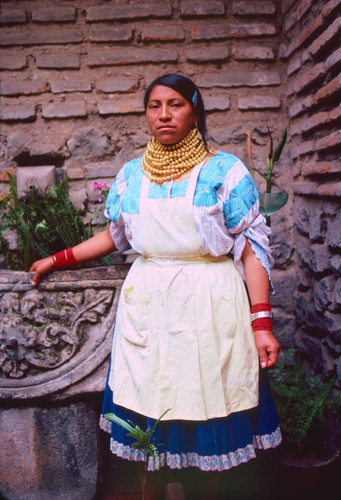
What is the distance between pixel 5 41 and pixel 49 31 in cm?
26

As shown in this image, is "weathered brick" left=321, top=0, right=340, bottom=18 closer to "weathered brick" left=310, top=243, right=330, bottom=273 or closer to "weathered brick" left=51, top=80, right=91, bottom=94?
"weathered brick" left=310, top=243, right=330, bottom=273

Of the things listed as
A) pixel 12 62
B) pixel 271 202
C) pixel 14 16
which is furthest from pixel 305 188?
pixel 14 16

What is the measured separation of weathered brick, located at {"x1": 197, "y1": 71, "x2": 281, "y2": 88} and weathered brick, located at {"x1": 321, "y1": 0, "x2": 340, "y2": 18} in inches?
22.8

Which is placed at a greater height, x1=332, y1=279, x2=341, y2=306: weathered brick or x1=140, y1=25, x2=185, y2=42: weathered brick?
x1=140, y1=25, x2=185, y2=42: weathered brick

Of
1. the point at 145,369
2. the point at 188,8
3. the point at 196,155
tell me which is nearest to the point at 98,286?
the point at 145,369

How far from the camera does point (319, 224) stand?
2344 millimetres

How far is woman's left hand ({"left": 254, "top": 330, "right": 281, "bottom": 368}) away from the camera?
5.39ft

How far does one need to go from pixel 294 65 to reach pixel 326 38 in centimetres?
45

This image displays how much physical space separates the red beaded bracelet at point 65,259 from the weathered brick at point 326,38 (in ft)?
5.00

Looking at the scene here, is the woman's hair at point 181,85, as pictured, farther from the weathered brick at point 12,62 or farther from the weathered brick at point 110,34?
the weathered brick at point 12,62

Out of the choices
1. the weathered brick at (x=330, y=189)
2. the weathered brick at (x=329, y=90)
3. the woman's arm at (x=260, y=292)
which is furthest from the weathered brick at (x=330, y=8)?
the woman's arm at (x=260, y=292)

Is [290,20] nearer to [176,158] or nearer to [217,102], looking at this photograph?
[217,102]

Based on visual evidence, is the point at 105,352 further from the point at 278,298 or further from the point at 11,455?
the point at 278,298

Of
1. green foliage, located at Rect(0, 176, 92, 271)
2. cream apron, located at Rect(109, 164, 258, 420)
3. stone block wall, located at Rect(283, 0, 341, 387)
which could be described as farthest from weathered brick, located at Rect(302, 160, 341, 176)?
green foliage, located at Rect(0, 176, 92, 271)
